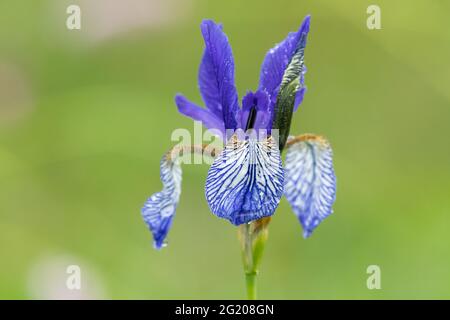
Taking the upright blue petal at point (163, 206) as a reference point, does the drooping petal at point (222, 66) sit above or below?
above

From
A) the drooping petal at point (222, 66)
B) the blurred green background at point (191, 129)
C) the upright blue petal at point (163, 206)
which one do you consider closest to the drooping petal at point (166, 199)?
the upright blue petal at point (163, 206)

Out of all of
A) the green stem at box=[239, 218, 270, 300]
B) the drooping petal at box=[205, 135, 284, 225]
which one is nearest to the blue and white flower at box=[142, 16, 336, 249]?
the drooping petal at box=[205, 135, 284, 225]

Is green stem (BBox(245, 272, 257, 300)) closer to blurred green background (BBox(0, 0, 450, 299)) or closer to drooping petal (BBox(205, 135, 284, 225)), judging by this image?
drooping petal (BBox(205, 135, 284, 225))

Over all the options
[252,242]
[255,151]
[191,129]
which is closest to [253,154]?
[255,151]

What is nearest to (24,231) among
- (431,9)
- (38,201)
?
(38,201)

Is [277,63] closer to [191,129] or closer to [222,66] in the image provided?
[222,66]

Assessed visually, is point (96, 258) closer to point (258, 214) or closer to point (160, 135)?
point (160, 135)

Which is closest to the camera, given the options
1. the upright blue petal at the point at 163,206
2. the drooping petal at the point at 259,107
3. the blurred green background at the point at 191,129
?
the drooping petal at the point at 259,107

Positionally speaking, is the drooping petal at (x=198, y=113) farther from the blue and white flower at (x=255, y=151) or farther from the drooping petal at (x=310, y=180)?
the drooping petal at (x=310, y=180)
